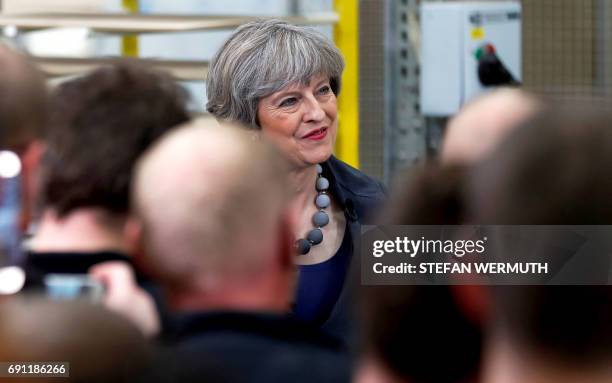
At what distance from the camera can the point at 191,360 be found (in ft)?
5.07

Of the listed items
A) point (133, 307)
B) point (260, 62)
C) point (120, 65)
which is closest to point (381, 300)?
point (133, 307)

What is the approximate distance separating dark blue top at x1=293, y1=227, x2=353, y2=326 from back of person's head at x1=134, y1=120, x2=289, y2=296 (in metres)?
1.13

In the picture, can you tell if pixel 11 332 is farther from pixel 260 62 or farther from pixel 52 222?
pixel 260 62

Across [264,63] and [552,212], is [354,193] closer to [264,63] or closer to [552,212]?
[264,63]

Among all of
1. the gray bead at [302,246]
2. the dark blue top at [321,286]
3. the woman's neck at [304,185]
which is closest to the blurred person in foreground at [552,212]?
the dark blue top at [321,286]

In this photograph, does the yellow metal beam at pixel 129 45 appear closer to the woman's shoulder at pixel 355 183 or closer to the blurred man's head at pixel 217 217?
the woman's shoulder at pixel 355 183

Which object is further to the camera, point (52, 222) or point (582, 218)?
point (52, 222)

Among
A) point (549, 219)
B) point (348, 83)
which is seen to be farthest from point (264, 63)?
point (549, 219)

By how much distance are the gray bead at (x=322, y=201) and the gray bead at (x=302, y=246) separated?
12cm

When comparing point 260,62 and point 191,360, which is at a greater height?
point 260,62

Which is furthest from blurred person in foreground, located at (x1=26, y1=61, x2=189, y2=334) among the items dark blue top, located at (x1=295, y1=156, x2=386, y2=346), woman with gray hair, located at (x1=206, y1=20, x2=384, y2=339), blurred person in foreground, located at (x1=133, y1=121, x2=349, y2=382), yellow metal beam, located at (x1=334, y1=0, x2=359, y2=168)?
yellow metal beam, located at (x1=334, y1=0, x2=359, y2=168)

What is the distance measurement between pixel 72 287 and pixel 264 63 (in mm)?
1360

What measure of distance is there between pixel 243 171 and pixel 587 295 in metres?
0.45

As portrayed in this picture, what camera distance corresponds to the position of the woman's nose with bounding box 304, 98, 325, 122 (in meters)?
2.97
